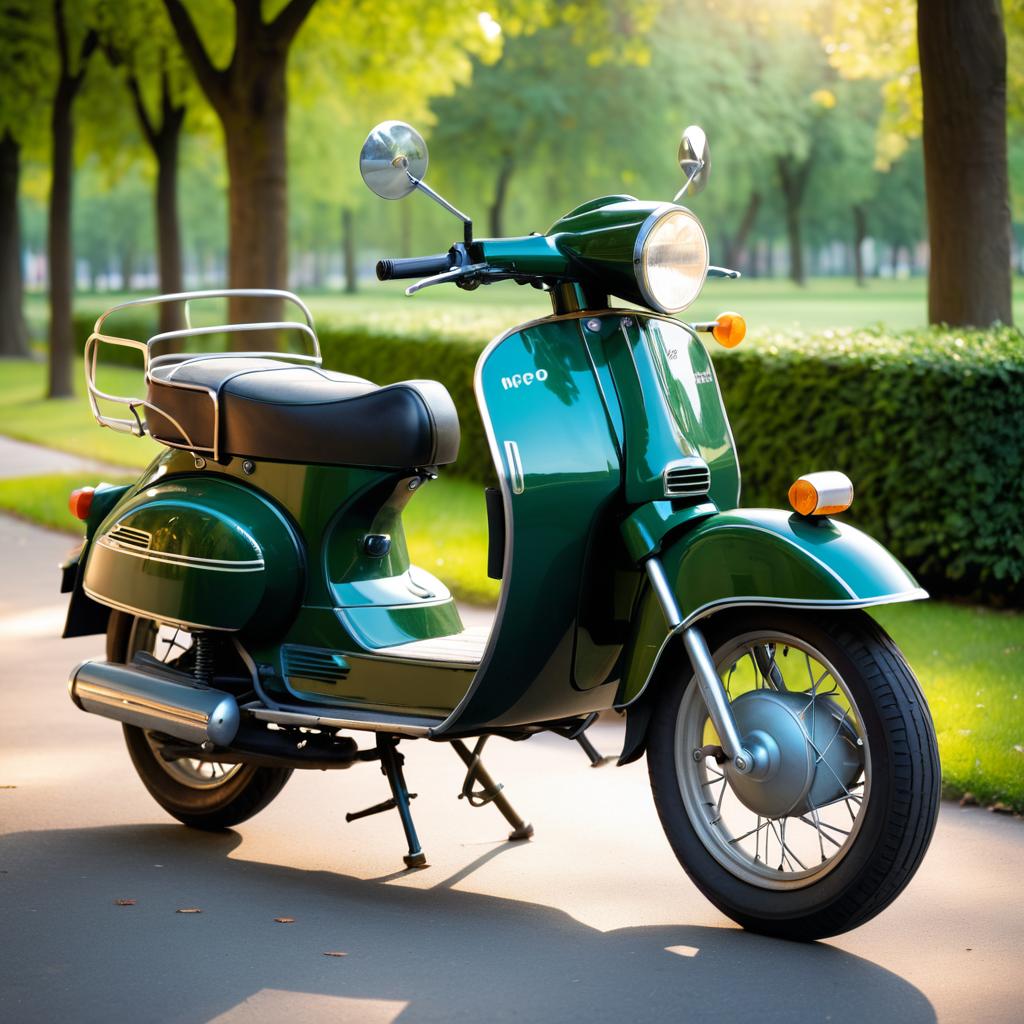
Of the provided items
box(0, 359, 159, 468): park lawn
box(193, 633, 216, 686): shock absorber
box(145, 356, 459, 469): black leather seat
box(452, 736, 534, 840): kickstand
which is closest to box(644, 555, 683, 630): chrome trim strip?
box(145, 356, 459, 469): black leather seat

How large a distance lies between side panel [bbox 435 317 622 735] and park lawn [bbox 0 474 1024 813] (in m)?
1.81

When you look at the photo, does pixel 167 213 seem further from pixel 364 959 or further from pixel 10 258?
pixel 364 959

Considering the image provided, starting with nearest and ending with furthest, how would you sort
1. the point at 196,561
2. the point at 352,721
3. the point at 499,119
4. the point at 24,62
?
the point at 352,721, the point at 196,561, the point at 24,62, the point at 499,119

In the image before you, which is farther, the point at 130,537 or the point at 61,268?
the point at 61,268

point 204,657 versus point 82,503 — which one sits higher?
point 82,503

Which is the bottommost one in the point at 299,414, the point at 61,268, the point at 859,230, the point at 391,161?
the point at 299,414

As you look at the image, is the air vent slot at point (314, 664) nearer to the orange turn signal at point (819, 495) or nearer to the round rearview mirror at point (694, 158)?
the orange turn signal at point (819, 495)

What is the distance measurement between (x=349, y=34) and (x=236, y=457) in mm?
15401

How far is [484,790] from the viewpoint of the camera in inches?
178

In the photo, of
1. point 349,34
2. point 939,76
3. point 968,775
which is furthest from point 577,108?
point 968,775

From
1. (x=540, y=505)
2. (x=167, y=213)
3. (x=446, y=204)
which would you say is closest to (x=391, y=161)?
(x=446, y=204)

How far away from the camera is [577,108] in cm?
4394

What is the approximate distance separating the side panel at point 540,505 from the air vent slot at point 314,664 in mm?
466

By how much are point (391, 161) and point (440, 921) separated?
71.6 inches
